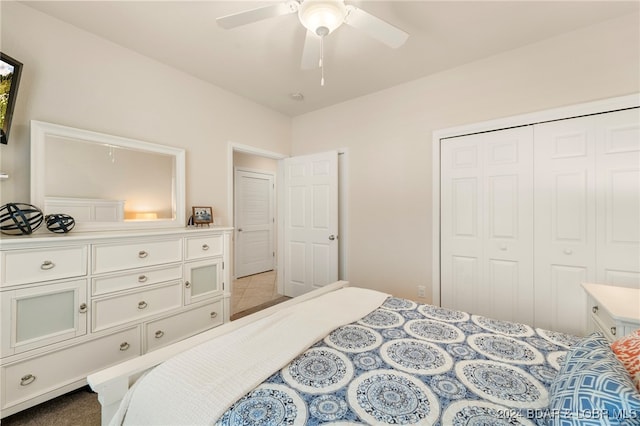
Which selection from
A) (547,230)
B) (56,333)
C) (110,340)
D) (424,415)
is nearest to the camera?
(424,415)

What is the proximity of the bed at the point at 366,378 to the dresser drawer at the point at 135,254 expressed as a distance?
1038 mm

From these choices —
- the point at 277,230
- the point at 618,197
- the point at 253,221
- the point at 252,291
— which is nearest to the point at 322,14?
the point at 618,197

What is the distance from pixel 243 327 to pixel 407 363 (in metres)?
0.78

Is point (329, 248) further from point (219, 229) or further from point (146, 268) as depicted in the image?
point (146, 268)

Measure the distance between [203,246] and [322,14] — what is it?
6.46 feet

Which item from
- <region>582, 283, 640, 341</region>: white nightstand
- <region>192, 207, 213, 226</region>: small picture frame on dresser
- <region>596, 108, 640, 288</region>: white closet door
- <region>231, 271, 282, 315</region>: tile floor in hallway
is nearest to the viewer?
<region>582, 283, 640, 341</region>: white nightstand

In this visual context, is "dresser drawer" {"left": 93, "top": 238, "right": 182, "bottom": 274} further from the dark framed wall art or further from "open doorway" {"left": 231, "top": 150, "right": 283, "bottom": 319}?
"open doorway" {"left": 231, "top": 150, "right": 283, "bottom": 319}

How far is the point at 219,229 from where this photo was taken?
8.05 feet

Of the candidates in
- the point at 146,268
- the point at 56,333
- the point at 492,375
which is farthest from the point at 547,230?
the point at 56,333

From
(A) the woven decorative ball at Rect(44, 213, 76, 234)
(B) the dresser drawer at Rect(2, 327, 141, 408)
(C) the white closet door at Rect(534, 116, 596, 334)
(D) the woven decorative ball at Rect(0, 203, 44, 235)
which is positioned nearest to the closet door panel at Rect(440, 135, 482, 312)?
(C) the white closet door at Rect(534, 116, 596, 334)

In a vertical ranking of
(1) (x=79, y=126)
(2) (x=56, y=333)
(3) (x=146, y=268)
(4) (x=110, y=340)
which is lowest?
(4) (x=110, y=340)

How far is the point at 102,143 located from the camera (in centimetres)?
211

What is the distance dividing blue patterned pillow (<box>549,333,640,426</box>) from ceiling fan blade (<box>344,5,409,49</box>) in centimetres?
166

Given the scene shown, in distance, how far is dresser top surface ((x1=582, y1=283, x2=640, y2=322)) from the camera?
4.19 ft
